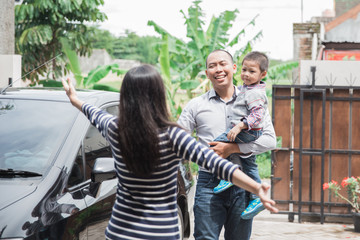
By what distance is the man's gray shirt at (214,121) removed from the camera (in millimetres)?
3842

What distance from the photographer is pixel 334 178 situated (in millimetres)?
7836

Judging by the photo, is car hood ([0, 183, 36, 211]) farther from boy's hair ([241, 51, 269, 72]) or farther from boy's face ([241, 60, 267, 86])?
boy's hair ([241, 51, 269, 72])

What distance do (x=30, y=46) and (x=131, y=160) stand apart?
1238 cm

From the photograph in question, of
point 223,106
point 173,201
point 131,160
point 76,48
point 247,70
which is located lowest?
point 173,201

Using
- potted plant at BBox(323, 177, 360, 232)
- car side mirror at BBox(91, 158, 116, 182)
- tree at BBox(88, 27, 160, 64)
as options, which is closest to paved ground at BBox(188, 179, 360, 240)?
potted plant at BBox(323, 177, 360, 232)

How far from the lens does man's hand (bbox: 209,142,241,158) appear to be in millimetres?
3738

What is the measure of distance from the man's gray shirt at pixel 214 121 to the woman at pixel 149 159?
1264mm

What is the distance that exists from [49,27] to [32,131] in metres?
10.3

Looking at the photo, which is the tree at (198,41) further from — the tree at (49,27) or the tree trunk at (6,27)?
the tree trunk at (6,27)

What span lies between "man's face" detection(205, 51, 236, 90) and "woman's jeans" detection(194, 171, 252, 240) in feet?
2.22

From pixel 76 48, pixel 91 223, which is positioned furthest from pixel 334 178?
pixel 76 48

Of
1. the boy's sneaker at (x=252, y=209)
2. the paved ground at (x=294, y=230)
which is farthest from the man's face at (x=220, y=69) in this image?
the paved ground at (x=294, y=230)

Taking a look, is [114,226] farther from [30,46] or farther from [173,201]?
[30,46]

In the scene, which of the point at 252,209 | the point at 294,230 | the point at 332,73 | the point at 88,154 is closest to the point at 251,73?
the point at 252,209
